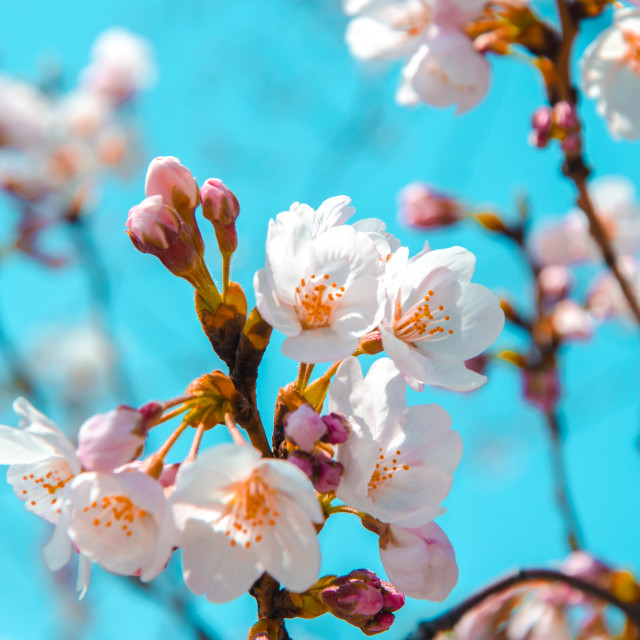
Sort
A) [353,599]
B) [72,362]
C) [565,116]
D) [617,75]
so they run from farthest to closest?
[72,362] < [617,75] < [565,116] < [353,599]

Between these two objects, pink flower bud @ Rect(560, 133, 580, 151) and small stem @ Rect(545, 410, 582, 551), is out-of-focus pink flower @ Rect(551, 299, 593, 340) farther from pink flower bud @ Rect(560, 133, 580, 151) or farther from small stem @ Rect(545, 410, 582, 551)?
pink flower bud @ Rect(560, 133, 580, 151)

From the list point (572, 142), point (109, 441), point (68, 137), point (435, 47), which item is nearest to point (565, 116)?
point (572, 142)

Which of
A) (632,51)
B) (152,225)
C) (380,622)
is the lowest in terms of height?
(380,622)

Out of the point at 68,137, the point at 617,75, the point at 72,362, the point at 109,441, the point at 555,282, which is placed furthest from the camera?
the point at 72,362

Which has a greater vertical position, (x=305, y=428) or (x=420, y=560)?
(x=305, y=428)

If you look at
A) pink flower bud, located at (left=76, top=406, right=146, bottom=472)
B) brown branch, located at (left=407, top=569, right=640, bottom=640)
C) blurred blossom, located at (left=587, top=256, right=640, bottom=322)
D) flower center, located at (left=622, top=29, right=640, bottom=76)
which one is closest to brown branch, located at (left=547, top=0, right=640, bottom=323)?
flower center, located at (left=622, top=29, right=640, bottom=76)

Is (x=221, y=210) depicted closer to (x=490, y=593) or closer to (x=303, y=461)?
(x=303, y=461)
